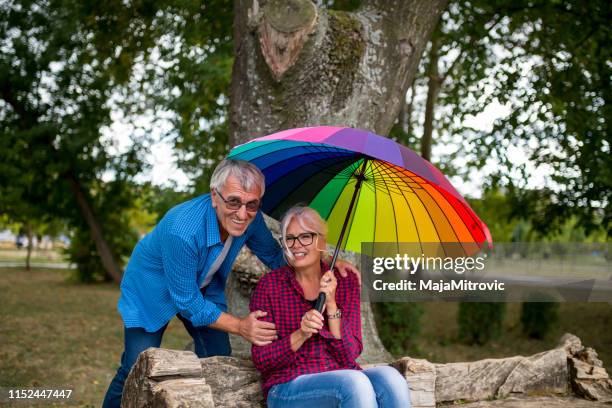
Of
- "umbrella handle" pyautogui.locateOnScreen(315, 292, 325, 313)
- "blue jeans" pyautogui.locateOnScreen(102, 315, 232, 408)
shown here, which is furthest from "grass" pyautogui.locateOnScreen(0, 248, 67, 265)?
"umbrella handle" pyautogui.locateOnScreen(315, 292, 325, 313)

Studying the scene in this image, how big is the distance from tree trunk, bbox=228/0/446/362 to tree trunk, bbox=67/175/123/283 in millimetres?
10623

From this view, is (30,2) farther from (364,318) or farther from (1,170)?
(364,318)

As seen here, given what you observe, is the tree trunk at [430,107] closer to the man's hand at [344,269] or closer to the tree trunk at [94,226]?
the tree trunk at [94,226]

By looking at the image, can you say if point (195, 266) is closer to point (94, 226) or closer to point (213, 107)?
point (213, 107)

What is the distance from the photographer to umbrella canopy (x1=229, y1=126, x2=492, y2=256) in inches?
121

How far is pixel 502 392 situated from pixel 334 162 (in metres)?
2.07

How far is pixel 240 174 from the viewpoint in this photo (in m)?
3.10

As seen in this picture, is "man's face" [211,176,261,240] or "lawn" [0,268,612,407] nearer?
"man's face" [211,176,261,240]

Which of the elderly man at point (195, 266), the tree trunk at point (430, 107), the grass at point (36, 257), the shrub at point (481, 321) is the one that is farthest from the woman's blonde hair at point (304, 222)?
the grass at point (36, 257)

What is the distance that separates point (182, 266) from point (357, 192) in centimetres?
111

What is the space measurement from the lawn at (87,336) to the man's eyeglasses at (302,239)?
4.03 metres

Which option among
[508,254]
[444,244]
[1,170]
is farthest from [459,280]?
[1,170]

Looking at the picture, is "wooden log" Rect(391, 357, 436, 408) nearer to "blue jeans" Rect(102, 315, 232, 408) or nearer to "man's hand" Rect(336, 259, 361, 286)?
"man's hand" Rect(336, 259, 361, 286)

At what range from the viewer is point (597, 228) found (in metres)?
8.61
